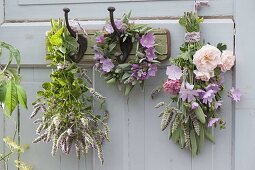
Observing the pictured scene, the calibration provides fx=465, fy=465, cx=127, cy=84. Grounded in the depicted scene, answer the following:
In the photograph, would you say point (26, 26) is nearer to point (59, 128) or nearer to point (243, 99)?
point (59, 128)

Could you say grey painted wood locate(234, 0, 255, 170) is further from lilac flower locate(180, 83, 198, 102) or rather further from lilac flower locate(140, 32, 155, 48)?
lilac flower locate(140, 32, 155, 48)

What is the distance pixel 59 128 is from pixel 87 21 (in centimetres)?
38

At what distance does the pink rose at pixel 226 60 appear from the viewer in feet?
4.58

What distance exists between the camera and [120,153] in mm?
1563

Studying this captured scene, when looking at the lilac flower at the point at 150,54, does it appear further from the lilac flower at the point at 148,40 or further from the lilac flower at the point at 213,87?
the lilac flower at the point at 213,87

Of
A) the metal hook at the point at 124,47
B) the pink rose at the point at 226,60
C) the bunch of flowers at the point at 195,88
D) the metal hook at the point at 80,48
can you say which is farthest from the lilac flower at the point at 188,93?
the metal hook at the point at 80,48

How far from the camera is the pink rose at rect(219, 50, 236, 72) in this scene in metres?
1.40

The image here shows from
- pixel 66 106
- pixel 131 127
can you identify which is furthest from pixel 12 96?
pixel 131 127

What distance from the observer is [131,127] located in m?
1.55

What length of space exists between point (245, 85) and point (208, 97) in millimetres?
140

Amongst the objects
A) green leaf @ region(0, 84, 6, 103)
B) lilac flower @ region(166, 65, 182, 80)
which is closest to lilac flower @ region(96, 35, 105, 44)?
lilac flower @ region(166, 65, 182, 80)

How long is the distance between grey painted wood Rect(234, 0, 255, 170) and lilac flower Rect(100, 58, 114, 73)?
398 millimetres

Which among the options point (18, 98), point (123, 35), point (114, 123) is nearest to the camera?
point (18, 98)

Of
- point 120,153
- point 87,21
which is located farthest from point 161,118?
point 87,21
